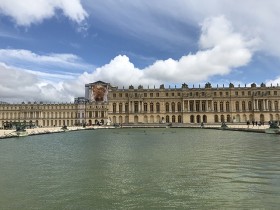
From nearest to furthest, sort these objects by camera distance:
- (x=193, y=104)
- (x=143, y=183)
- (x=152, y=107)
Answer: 1. (x=143, y=183)
2. (x=193, y=104)
3. (x=152, y=107)

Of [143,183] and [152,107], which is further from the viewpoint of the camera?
[152,107]

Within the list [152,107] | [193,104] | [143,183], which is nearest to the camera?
[143,183]

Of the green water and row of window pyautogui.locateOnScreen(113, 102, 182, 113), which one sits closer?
the green water

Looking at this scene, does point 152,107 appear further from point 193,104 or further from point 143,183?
point 143,183

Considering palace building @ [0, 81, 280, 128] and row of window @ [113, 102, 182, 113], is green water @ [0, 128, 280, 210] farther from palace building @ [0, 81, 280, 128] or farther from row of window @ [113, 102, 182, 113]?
row of window @ [113, 102, 182, 113]

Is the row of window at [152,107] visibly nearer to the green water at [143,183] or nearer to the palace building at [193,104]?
the palace building at [193,104]

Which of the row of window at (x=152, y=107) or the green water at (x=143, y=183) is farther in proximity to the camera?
the row of window at (x=152, y=107)

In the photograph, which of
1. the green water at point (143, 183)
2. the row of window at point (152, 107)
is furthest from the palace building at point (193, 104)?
the green water at point (143, 183)

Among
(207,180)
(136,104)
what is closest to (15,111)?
(136,104)

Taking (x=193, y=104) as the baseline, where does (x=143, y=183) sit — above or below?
below

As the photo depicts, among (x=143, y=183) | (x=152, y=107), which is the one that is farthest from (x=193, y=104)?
(x=143, y=183)

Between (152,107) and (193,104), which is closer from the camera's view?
(193,104)

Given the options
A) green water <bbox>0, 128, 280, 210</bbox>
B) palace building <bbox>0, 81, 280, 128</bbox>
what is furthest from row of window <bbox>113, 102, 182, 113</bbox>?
green water <bbox>0, 128, 280, 210</bbox>

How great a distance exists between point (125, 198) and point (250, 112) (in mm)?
118659
